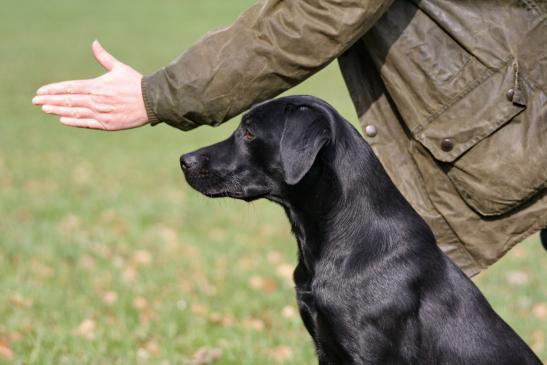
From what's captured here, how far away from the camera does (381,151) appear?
3611mm

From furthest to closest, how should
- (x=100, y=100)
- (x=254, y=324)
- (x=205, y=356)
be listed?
(x=254, y=324), (x=205, y=356), (x=100, y=100)

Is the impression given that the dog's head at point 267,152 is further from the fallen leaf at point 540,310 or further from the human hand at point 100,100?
the fallen leaf at point 540,310

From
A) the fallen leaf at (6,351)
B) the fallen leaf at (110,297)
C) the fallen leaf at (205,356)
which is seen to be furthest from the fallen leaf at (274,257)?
the fallen leaf at (6,351)

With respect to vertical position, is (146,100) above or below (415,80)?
above

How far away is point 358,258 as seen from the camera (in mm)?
3314

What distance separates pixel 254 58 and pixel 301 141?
0.37 m

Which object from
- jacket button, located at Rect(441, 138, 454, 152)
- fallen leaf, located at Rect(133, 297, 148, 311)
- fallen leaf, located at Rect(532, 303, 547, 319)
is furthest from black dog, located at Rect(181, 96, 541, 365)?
→ fallen leaf, located at Rect(532, 303, 547, 319)

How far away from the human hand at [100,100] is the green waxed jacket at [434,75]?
0.06m

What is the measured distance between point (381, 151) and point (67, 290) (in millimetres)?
2995

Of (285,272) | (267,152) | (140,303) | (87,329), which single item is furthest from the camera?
(285,272)

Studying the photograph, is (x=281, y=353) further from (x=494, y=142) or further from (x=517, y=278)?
(x=517, y=278)

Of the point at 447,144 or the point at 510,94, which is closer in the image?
the point at 510,94

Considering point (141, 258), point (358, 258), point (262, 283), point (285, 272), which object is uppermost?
point (358, 258)

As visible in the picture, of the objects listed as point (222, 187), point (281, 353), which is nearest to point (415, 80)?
point (222, 187)
